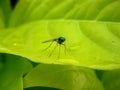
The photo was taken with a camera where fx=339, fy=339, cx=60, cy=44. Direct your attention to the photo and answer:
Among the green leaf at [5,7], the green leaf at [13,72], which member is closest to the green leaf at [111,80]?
the green leaf at [13,72]

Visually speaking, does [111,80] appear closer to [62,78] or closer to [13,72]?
[62,78]

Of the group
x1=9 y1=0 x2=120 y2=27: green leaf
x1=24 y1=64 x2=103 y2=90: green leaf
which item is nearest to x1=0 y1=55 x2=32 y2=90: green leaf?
x1=24 y1=64 x2=103 y2=90: green leaf

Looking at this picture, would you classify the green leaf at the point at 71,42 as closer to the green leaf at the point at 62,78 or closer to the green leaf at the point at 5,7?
→ the green leaf at the point at 62,78

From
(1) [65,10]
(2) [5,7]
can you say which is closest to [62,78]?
(1) [65,10]

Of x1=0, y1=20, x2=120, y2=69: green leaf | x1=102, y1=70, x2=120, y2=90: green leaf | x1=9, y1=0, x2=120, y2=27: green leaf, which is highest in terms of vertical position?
x1=9, y1=0, x2=120, y2=27: green leaf

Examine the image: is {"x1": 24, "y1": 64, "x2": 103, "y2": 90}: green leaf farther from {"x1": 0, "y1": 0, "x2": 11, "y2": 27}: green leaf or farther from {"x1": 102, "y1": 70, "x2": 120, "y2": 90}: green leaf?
{"x1": 0, "y1": 0, "x2": 11, "y2": 27}: green leaf

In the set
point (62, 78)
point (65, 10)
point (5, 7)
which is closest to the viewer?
point (62, 78)
